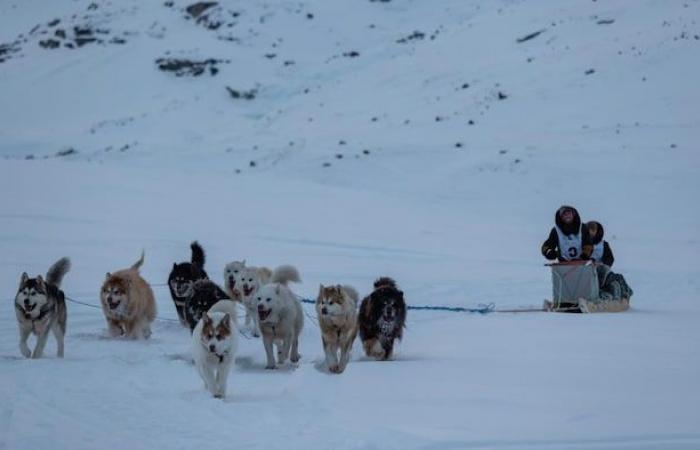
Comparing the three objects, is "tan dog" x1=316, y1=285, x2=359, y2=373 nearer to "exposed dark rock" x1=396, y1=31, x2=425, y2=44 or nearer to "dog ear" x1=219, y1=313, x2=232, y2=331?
"dog ear" x1=219, y1=313, x2=232, y2=331

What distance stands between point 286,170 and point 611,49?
13142mm

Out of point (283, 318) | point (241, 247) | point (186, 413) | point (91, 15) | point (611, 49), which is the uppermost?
point (91, 15)

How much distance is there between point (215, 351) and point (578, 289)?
16.6 ft

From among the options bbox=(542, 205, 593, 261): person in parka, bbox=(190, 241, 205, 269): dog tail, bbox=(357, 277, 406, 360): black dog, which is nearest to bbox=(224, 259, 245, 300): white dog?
bbox=(190, 241, 205, 269): dog tail

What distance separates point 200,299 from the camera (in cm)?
802

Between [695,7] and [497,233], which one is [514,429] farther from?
[695,7]

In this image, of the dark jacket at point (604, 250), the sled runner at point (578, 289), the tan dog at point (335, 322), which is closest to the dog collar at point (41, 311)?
the tan dog at point (335, 322)

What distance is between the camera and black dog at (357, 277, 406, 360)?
7.30 m

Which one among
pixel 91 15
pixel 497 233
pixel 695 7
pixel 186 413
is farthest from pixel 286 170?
pixel 91 15

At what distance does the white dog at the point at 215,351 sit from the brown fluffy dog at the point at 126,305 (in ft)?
8.12

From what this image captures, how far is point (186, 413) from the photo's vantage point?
17.1 feet

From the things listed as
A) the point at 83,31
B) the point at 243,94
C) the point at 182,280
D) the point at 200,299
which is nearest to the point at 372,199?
the point at 182,280

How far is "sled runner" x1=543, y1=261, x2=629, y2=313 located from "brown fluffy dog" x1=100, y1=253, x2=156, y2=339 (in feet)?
15.2

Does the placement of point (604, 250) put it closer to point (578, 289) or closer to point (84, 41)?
point (578, 289)
